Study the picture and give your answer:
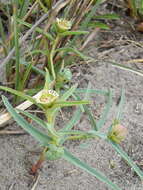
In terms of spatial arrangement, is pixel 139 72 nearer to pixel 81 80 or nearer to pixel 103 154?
pixel 81 80

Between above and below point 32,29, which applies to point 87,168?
below

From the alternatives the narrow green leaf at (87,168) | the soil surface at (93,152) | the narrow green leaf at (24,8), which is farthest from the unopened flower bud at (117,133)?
the narrow green leaf at (24,8)

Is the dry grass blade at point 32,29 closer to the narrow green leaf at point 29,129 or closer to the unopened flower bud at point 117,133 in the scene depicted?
the narrow green leaf at point 29,129

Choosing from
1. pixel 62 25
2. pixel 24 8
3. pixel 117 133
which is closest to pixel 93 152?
pixel 117 133

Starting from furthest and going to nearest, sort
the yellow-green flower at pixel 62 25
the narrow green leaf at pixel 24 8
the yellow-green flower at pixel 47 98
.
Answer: the narrow green leaf at pixel 24 8 < the yellow-green flower at pixel 62 25 < the yellow-green flower at pixel 47 98

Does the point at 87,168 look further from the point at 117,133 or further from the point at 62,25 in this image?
the point at 62,25
